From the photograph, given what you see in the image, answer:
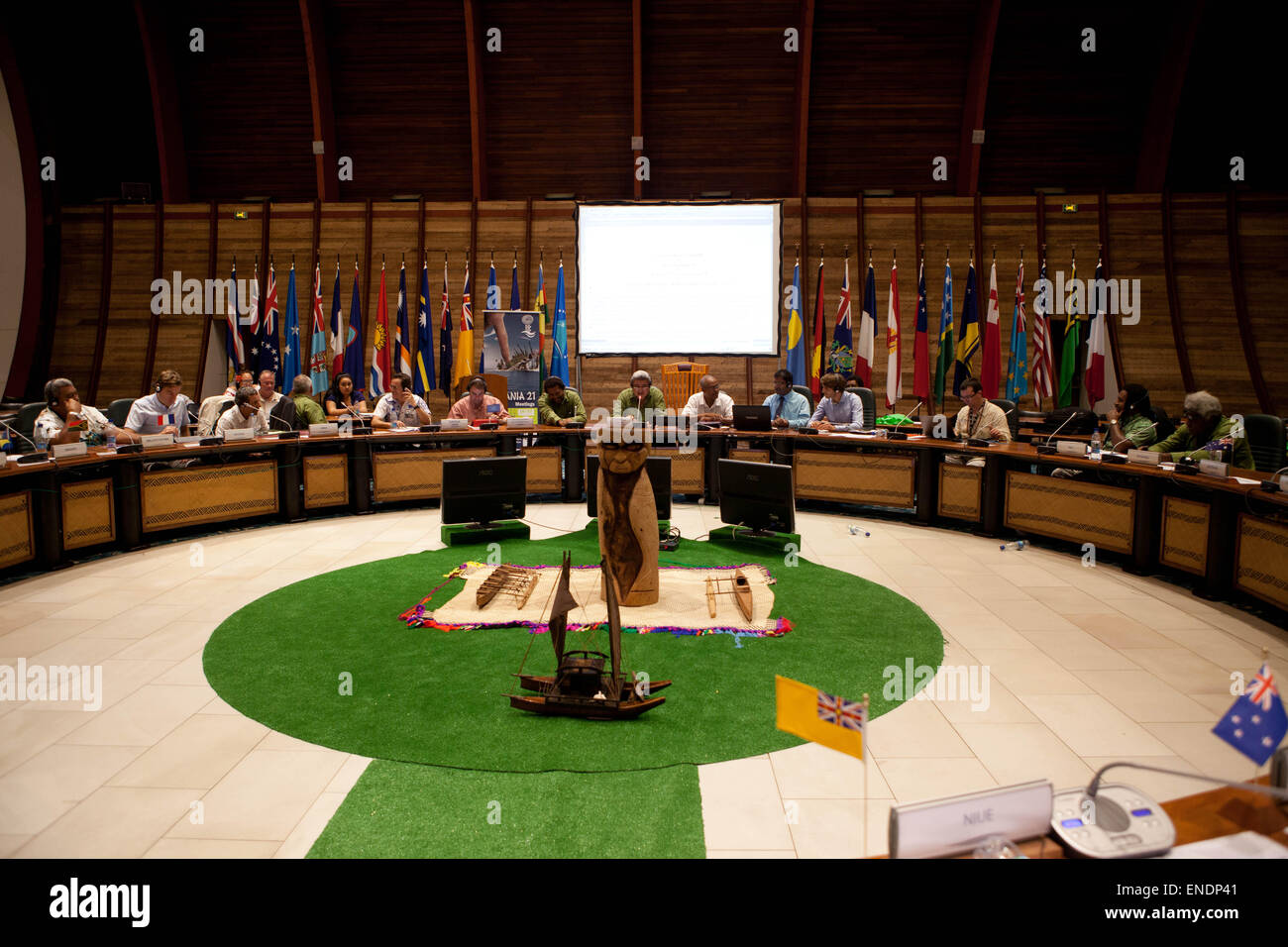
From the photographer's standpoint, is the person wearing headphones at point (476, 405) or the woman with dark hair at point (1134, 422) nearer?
the woman with dark hair at point (1134, 422)

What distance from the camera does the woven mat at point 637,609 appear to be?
16.5ft

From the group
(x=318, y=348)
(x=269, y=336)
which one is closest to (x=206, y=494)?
(x=318, y=348)

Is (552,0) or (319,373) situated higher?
(552,0)

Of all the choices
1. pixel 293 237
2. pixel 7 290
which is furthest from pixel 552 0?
pixel 7 290

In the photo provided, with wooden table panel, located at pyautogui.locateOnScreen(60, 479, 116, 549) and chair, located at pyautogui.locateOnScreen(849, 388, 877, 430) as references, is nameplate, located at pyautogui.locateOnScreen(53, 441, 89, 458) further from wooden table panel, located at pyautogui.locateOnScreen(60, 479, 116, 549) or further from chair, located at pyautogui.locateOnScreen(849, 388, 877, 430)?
chair, located at pyautogui.locateOnScreen(849, 388, 877, 430)

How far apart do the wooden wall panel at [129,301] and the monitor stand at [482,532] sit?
A: 837 centimetres

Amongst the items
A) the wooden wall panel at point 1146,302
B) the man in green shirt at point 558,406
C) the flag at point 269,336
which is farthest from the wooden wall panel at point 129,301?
the wooden wall panel at point 1146,302

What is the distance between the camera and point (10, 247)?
11922 mm

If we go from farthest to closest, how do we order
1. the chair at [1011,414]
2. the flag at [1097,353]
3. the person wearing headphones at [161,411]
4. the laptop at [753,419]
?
the flag at [1097,353] → the chair at [1011,414] → the laptop at [753,419] → the person wearing headphones at [161,411]

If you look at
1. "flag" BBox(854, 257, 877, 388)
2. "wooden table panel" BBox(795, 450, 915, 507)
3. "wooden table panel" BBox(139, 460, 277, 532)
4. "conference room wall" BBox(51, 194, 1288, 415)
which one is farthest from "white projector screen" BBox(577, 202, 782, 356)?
"wooden table panel" BBox(139, 460, 277, 532)

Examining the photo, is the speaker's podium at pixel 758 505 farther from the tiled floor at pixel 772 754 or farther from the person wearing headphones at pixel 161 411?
the person wearing headphones at pixel 161 411
